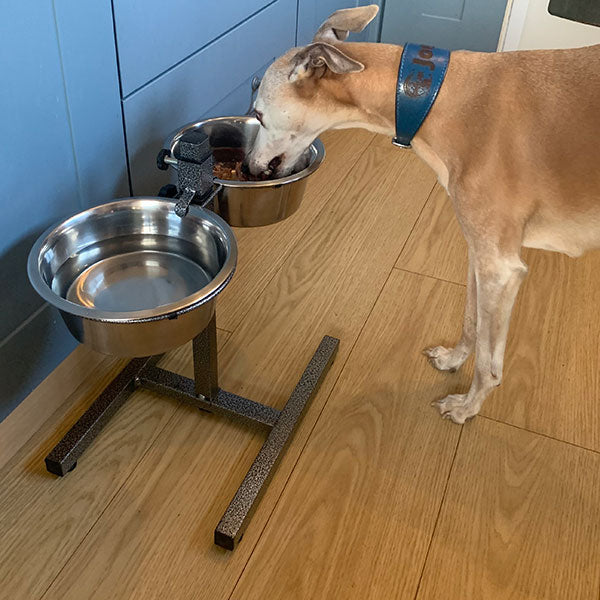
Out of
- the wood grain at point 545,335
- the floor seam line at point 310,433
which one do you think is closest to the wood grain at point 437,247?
the wood grain at point 545,335

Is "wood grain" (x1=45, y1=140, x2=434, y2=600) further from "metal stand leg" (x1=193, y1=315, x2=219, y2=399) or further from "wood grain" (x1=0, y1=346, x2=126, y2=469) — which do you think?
"wood grain" (x1=0, y1=346, x2=126, y2=469)

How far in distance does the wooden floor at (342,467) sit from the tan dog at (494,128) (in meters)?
0.29

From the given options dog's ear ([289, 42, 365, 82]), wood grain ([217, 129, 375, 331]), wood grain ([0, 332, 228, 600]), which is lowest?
wood grain ([0, 332, 228, 600])

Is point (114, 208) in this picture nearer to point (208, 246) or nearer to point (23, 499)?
point (208, 246)

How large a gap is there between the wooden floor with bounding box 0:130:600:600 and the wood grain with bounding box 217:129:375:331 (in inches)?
0.4

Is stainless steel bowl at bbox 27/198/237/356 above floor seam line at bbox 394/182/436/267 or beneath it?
above

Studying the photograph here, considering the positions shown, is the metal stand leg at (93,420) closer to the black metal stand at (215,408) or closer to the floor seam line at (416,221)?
the black metal stand at (215,408)

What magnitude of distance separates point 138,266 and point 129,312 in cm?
28

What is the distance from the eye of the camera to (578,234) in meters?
1.40

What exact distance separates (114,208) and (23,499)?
629mm

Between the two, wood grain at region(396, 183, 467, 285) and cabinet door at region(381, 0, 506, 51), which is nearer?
wood grain at region(396, 183, 467, 285)

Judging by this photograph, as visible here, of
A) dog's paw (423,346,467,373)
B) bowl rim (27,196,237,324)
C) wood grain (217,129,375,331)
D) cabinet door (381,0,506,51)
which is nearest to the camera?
bowl rim (27,196,237,324)

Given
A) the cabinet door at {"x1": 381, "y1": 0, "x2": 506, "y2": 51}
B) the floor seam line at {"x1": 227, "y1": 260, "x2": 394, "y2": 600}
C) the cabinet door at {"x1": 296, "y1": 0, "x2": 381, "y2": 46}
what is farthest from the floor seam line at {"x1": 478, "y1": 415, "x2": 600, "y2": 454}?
the cabinet door at {"x1": 381, "y1": 0, "x2": 506, "y2": 51}

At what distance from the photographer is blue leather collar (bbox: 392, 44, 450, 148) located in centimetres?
129
